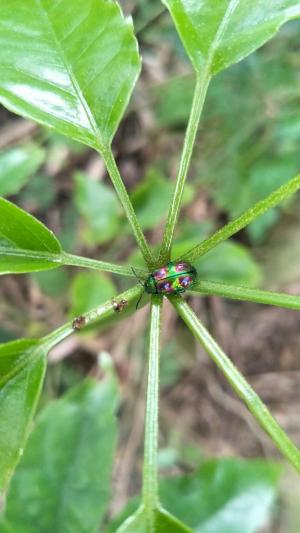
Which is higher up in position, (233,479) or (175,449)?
(175,449)

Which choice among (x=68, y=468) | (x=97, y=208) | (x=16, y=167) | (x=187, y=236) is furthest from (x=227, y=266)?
(x=68, y=468)

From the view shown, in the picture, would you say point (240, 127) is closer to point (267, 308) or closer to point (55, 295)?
point (267, 308)

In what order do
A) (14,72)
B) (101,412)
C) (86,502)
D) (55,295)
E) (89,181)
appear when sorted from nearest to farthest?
1. (14,72)
2. (86,502)
3. (101,412)
4. (89,181)
5. (55,295)

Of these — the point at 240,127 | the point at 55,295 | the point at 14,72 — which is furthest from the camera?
the point at 240,127

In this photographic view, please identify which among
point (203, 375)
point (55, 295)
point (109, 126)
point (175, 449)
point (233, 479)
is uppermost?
point (55, 295)

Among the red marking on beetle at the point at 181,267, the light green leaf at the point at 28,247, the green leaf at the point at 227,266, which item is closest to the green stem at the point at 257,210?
the red marking on beetle at the point at 181,267

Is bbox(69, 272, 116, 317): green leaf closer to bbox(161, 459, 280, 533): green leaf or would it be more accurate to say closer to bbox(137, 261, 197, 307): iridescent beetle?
bbox(161, 459, 280, 533): green leaf

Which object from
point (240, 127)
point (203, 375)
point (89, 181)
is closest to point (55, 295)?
point (89, 181)

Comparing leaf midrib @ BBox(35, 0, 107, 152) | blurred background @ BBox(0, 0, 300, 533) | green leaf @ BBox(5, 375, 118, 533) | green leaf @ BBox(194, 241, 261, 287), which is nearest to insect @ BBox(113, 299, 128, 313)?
leaf midrib @ BBox(35, 0, 107, 152)
